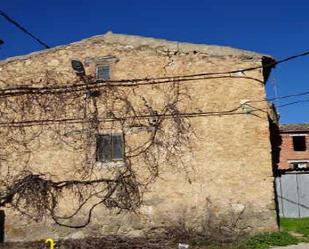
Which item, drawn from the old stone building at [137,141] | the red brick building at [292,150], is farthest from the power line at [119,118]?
the red brick building at [292,150]

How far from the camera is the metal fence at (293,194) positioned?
2191cm

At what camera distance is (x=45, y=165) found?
1458 cm

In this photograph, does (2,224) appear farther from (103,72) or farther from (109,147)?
(103,72)

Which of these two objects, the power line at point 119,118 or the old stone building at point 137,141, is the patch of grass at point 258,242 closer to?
the old stone building at point 137,141

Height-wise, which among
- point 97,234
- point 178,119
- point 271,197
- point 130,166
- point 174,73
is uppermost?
point 174,73

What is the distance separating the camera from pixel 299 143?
42.2 meters

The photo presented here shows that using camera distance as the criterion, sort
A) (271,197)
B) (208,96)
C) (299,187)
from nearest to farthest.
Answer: (271,197), (208,96), (299,187)

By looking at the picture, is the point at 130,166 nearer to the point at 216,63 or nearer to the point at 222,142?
the point at 222,142

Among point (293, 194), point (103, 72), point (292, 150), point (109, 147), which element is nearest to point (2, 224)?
point (109, 147)

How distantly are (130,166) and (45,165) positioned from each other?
9.08ft

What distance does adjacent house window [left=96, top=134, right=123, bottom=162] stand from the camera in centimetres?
1429

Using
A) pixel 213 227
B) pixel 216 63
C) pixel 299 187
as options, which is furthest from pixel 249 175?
pixel 299 187

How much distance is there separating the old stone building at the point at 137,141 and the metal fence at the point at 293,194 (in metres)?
9.60

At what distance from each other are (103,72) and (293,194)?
1250 cm
